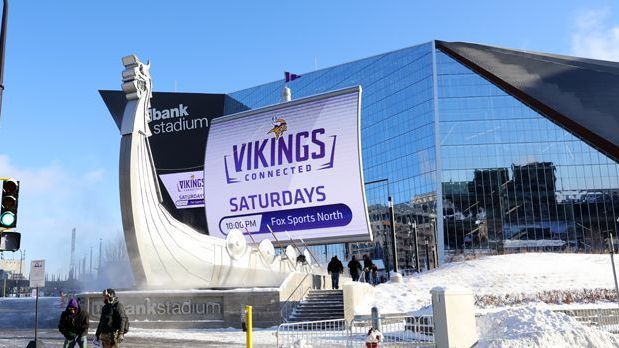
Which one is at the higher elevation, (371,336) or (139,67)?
(139,67)

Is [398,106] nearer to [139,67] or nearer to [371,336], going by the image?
[139,67]

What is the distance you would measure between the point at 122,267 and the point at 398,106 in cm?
5223

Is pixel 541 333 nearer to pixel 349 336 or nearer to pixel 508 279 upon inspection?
pixel 349 336

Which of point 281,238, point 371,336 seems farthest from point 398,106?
point 371,336

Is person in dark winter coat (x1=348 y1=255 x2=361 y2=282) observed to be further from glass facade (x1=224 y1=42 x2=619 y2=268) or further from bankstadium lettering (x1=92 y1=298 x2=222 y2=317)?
glass facade (x1=224 y1=42 x2=619 y2=268)

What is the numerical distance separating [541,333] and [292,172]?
72.6ft

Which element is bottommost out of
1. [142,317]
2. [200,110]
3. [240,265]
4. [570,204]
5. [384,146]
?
[142,317]

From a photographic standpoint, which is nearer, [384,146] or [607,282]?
[607,282]

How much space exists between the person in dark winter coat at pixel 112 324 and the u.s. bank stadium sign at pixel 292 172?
2137cm

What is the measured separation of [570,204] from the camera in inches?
2359

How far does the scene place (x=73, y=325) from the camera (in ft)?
33.0

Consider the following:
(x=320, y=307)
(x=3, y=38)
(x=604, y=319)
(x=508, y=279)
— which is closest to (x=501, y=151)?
(x=508, y=279)

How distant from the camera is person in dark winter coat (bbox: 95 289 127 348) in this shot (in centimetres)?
923

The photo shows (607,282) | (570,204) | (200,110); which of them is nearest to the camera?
(607,282)
